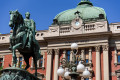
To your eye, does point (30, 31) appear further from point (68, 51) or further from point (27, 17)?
point (68, 51)

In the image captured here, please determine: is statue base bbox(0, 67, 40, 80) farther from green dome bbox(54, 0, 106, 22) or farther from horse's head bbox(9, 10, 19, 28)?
green dome bbox(54, 0, 106, 22)

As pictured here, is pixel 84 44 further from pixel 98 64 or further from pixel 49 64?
pixel 49 64

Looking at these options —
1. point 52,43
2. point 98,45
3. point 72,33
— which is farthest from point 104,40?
point 52,43

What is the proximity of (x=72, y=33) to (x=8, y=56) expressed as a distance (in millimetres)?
9287

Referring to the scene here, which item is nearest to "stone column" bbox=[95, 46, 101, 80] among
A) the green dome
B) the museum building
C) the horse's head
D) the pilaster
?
the museum building

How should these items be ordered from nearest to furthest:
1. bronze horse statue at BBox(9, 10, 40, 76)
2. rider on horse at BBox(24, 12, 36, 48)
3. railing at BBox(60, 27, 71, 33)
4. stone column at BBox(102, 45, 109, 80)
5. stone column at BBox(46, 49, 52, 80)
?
bronze horse statue at BBox(9, 10, 40, 76)
rider on horse at BBox(24, 12, 36, 48)
stone column at BBox(102, 45, 109, 80)
stone column at BBox(46, 49, 52, 80)
railing at BBox(60, 27, 71, 33)

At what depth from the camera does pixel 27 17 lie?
12.7m

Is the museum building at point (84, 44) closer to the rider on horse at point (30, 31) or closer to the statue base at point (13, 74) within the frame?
the rider on horse at point (30, 31)

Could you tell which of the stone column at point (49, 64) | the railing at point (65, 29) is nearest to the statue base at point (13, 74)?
the stone column at point (49, 64)

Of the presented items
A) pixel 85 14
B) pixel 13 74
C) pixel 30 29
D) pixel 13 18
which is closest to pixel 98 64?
pixel 85 14

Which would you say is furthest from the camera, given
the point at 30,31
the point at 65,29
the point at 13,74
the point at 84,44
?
the point at 65,29

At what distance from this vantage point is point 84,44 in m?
33.0

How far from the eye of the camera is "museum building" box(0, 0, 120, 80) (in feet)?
104

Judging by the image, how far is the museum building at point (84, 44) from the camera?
31594mm
